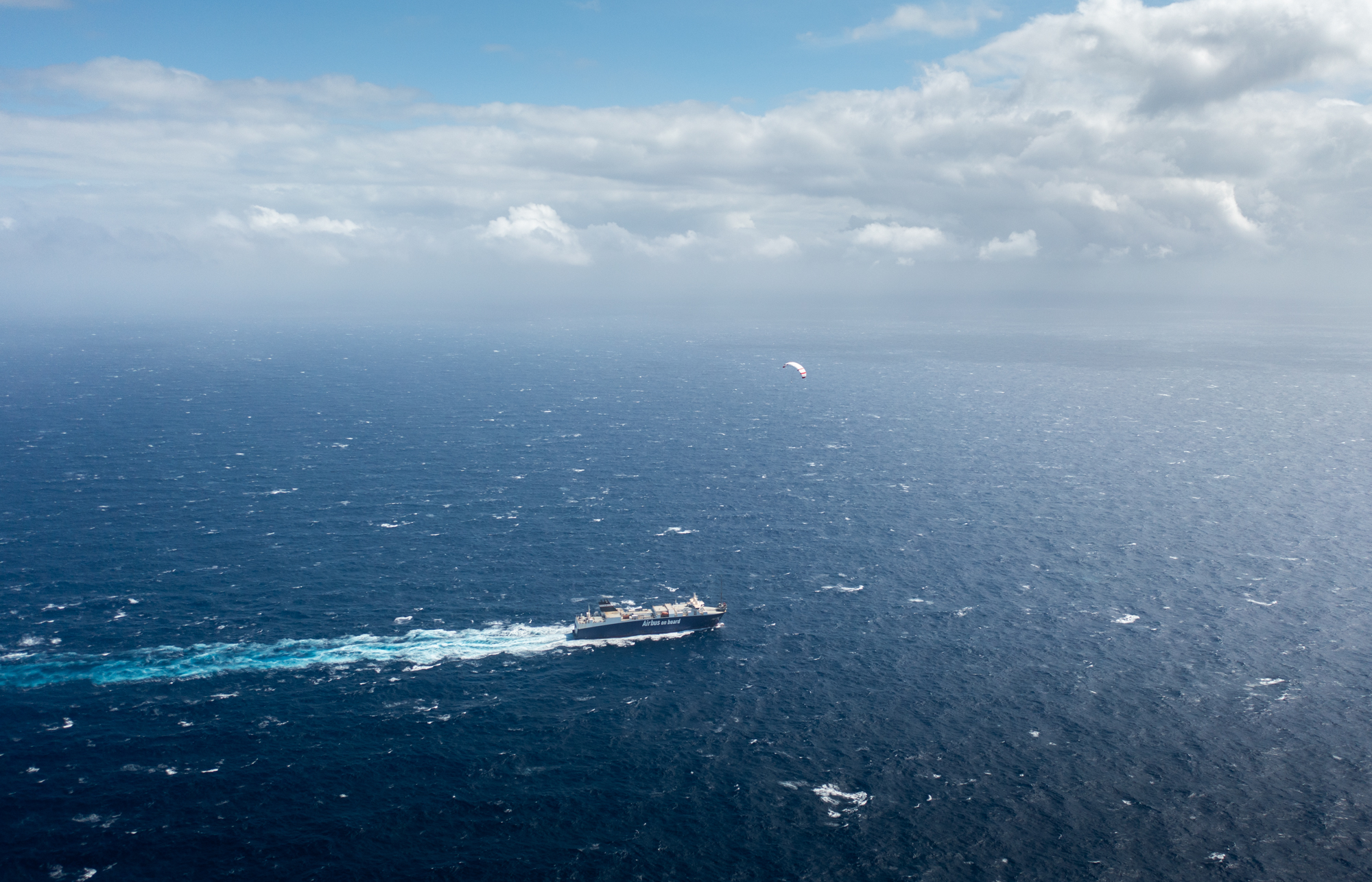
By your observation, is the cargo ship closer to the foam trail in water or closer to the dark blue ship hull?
the dark blue ship hull

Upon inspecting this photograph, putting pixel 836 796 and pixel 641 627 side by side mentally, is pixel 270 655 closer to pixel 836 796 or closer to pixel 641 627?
pixel 641 627

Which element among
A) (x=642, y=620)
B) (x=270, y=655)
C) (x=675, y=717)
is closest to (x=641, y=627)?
(x=642, y=620)

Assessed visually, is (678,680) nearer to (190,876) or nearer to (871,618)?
(871,618)

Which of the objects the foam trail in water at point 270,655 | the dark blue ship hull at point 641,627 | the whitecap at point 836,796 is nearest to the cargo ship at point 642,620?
the dark blue ship hull at point 641,627

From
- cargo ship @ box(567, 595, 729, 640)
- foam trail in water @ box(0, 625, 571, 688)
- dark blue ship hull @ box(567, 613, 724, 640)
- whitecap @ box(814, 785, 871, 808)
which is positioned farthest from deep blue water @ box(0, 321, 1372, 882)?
cargo ship @ box(567, 595, 729, 640)

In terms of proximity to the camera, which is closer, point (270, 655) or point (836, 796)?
point (836, 796)

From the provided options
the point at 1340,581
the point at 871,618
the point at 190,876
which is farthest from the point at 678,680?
the point at 1340,581

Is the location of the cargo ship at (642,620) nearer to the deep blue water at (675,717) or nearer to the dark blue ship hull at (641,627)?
the dark blue ship hull at (641,627)
